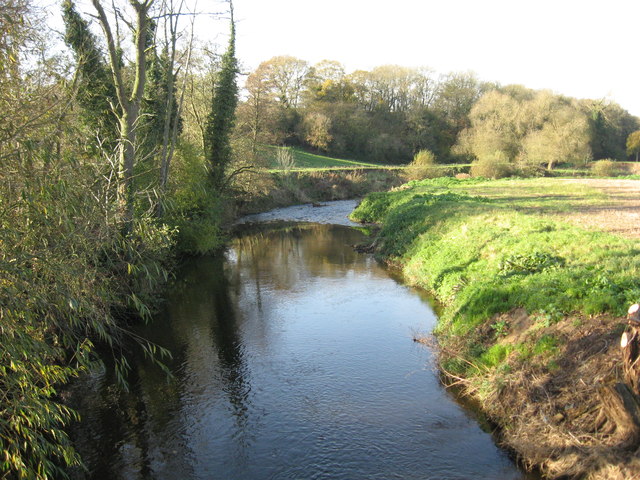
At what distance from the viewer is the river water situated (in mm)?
7887

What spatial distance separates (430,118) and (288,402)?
65.8m

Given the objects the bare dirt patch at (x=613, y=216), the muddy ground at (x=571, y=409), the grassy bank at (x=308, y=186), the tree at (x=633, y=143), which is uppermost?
the tree at (x=633, y=143)

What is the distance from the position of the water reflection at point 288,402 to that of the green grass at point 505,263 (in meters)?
1.36

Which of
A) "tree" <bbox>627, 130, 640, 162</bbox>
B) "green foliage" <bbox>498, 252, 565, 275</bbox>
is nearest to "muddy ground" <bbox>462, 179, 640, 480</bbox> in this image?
"green foliage" <bbox>498, 252, 565, 275</bbox>

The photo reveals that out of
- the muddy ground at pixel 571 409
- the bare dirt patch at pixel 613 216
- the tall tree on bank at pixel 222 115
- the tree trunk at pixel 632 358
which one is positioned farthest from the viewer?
the tall tree on bank at pixel 222 115

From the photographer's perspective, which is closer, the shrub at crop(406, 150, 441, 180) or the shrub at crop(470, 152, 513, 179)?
the shrub at crop(470, 152, 513, 179)

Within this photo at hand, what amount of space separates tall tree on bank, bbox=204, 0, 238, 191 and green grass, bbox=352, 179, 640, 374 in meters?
10.3

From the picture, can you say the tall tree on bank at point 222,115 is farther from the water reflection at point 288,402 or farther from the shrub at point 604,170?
the shrub at point 604,170

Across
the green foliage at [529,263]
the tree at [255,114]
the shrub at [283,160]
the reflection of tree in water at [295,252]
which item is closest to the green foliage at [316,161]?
the shrub at [283,160]

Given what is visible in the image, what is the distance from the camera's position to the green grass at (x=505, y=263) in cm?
1005

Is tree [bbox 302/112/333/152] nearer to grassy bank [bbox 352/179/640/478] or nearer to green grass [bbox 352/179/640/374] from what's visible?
green grass [bbox 352/179/640/374]

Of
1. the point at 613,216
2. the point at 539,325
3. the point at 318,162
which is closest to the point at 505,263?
the point at 539,325

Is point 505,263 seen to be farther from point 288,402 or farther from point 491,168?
point 491,168

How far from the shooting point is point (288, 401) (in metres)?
9.81
